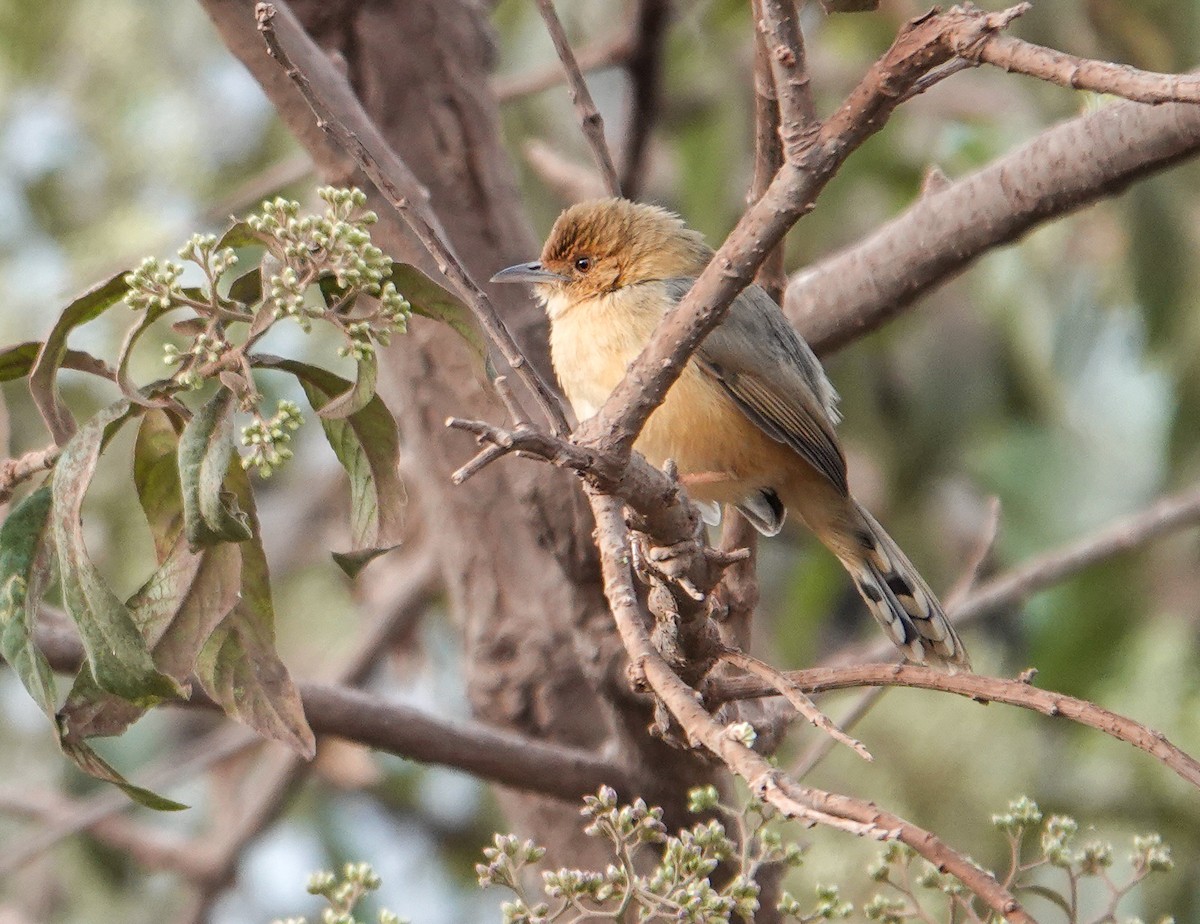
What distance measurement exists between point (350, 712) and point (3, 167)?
6.21m

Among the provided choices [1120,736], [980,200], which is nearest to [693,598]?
[1120,736]

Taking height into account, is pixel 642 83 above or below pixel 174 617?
above

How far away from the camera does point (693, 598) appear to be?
2.40 metres

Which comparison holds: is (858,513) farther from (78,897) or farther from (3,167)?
(3,167)

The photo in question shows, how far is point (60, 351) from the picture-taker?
227 centimetres

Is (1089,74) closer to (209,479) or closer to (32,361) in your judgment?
(209,479)

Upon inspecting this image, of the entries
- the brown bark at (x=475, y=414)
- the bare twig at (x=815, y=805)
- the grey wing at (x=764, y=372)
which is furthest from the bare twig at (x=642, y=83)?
the bare twig at (x=815, y=805)

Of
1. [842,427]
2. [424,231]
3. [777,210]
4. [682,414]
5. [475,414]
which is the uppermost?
[424,231]

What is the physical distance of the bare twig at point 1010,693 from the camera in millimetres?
1828

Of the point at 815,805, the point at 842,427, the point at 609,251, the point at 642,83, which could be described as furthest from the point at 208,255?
the point at 842,427

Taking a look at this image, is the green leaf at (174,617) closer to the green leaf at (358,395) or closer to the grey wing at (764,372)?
the green leaf at (358,395)

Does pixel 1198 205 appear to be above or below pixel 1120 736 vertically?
below

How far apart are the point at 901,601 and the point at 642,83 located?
2.04 metres

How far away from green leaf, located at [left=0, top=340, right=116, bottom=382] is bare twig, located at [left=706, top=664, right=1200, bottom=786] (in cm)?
112
